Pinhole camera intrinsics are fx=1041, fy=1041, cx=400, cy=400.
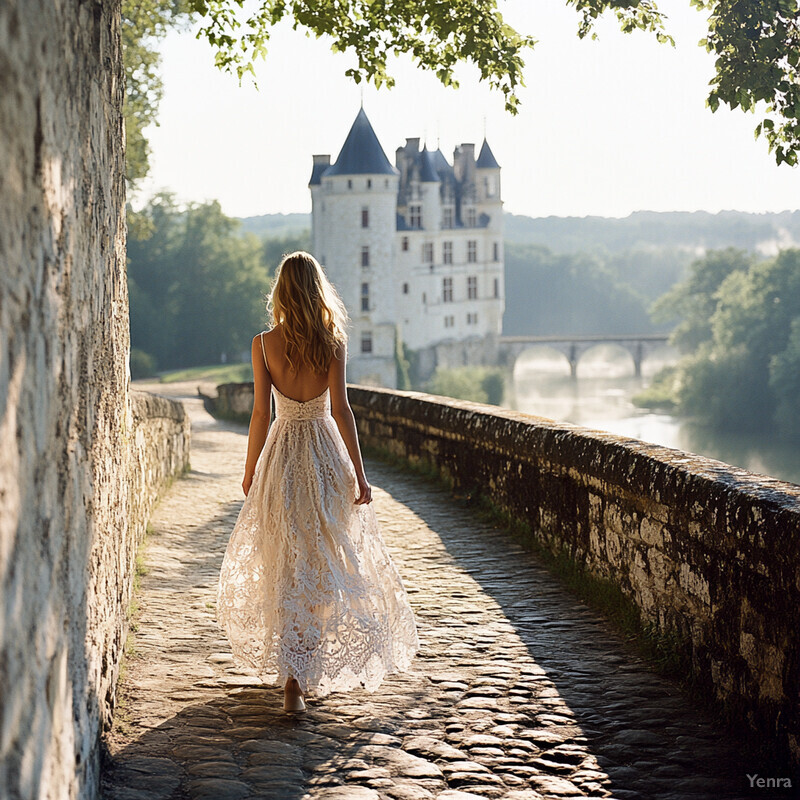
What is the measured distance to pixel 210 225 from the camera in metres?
67.1

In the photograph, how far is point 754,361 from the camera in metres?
59.0

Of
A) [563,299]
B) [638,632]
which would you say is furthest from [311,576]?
[563,299]

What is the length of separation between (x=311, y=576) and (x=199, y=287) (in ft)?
209

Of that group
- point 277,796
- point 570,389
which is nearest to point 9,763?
point 277,796

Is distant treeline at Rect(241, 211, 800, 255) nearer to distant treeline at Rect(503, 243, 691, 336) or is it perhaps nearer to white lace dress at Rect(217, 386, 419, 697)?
distant treeline at Rect(503, 243, 691, 336)

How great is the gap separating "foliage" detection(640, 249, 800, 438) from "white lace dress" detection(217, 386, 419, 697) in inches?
2143

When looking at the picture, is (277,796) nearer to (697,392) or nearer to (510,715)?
(510,715)

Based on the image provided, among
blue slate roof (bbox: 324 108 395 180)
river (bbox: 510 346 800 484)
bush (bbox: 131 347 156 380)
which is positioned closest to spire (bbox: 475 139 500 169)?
blue slate roof (bbox: 324 108 395 180)

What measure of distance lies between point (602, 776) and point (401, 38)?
5914 millimetres

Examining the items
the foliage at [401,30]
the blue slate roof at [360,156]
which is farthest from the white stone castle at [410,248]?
the foliage at [401,30]

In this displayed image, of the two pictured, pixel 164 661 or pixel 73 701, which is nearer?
pixel 73 701

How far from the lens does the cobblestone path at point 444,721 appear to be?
118 inches

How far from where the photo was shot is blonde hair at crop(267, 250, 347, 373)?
369 cm

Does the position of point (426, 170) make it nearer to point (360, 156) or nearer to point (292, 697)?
point (360, 156)
